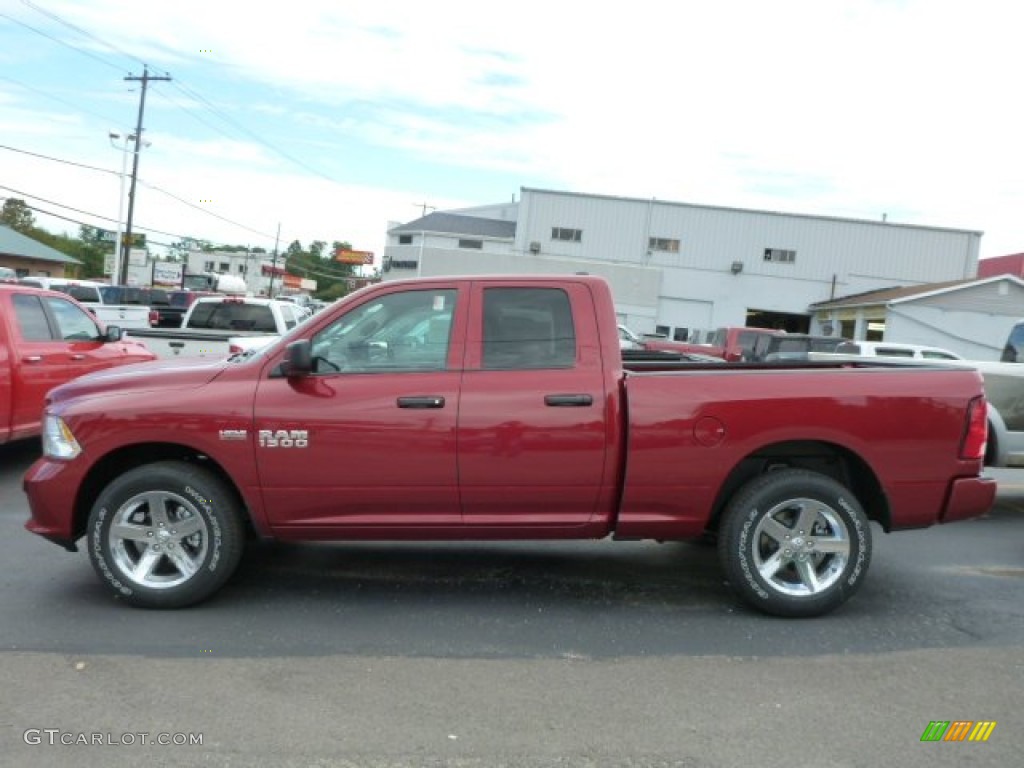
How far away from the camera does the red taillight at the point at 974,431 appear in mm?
4934

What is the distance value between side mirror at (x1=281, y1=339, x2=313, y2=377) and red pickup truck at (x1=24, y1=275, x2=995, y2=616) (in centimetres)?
1

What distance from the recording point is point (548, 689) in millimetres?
3961

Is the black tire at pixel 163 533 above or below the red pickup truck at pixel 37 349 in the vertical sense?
below

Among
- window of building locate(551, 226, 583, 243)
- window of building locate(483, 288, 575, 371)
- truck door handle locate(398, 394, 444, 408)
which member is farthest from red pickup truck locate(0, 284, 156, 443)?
window of building locate(551, 226, 583, 243)

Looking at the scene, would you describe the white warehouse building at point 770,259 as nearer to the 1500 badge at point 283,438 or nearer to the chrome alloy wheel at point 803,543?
the chrome alloy wheel at point 803,543

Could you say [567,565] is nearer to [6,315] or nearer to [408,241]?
[6,315]

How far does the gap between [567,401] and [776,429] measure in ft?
3.87

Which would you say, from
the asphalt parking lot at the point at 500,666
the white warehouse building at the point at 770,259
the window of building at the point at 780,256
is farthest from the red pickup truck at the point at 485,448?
the window of building at the point at 780,256

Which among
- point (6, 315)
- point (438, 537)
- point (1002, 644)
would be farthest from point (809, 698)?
point (6, 315)

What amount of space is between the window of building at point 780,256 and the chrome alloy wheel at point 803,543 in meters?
39.6

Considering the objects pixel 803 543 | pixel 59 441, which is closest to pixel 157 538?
pixel 59 441

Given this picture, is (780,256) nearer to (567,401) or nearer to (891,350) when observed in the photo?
(891,350)

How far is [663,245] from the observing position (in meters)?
42.8

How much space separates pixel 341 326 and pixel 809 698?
3.10m
